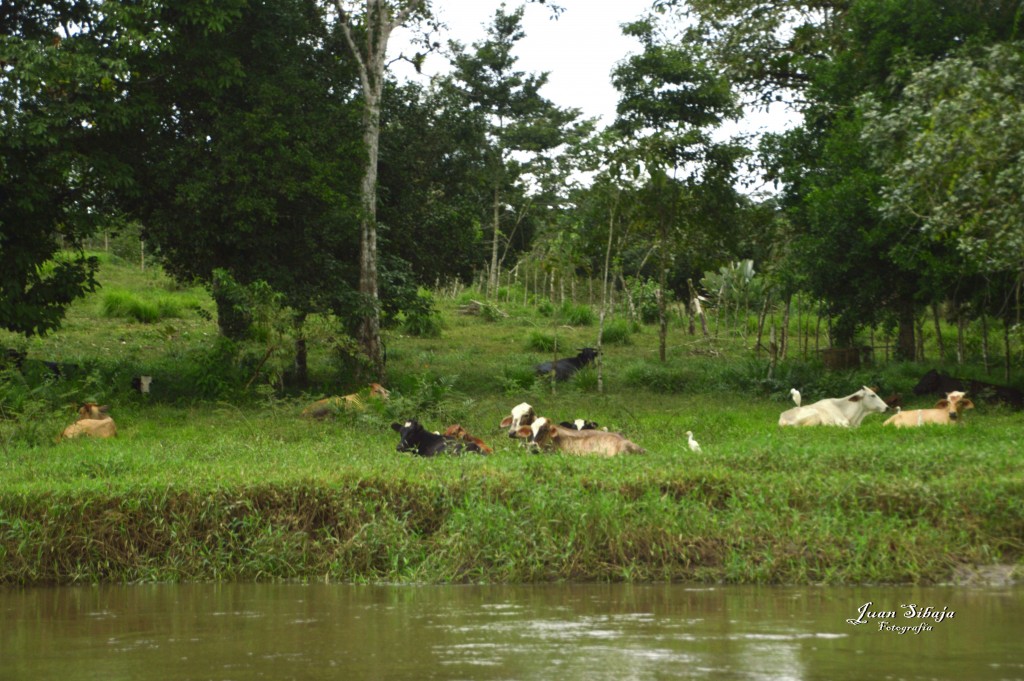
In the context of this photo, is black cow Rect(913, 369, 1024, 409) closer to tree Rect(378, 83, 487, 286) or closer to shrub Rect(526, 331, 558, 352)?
tree Rect(378, 83, 487, 286)

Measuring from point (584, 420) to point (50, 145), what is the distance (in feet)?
27.9

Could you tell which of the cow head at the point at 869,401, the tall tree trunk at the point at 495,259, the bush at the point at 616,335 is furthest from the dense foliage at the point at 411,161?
the tall tree trunk at the point at 495,259

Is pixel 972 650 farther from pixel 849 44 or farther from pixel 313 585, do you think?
pixel 849 44

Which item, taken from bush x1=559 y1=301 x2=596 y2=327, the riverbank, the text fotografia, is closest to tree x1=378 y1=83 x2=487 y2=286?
bush x1=559 y1=301 x2=596 y2=327

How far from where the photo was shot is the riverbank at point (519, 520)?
25.0 feet

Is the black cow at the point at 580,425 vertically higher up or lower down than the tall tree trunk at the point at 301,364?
lower down

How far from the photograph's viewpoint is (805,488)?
8555 mm

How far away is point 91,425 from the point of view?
12.7 metres

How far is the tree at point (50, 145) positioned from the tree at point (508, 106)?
2172 cm

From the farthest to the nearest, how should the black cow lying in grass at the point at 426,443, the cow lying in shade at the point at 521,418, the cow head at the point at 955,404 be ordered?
the cow head at the point at 955,404, the cow lying in shade at the point at 521,418, the black cow lying in grass at the point at 426,443

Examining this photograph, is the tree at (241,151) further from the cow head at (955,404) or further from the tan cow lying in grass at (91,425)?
the cow head at (955,404)

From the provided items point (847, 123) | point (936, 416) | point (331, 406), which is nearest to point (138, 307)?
point (331, 406)

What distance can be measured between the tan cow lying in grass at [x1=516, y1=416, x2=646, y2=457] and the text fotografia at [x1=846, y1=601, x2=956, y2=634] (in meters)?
4.32

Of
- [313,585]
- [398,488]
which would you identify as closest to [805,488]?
[398,488]
